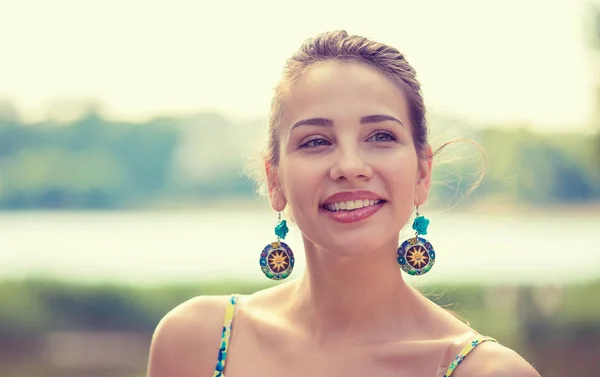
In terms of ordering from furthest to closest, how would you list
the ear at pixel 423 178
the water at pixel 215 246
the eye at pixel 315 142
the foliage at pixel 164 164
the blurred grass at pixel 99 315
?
the foliage at pixel 164 164, the water at pixel 215 246, the blurred grass at pixel 99 315, the ear at pixel 423 178, the eye at pixel 315 142

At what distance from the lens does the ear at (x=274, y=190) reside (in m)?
Result: 2.43

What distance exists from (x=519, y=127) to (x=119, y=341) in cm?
365

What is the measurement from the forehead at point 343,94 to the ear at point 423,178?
5.7 inches

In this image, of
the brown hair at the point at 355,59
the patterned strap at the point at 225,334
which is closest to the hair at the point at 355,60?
the brown hair at the point at 355,59

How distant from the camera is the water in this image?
6.98 meters

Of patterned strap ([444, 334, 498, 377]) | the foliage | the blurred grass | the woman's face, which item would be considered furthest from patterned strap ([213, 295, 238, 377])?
the foliage

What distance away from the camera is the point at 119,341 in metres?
7.04

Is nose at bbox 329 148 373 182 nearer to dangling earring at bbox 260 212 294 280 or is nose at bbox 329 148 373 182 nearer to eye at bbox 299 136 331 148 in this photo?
eye at bbox 299 136 331 148

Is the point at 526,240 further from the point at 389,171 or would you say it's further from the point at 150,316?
the point at 389,171

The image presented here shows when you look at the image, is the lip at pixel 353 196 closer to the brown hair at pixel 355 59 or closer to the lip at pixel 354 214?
the lip at pixel 354 214

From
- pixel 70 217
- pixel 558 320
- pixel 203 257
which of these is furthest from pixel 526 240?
pixel 70 217

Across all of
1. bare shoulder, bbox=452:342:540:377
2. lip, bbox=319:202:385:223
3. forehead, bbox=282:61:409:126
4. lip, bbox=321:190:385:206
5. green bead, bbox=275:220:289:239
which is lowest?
bare shoulder, bbox=452:342:540:377

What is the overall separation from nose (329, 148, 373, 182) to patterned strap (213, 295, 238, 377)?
57cm

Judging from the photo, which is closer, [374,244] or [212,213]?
[374,244]
